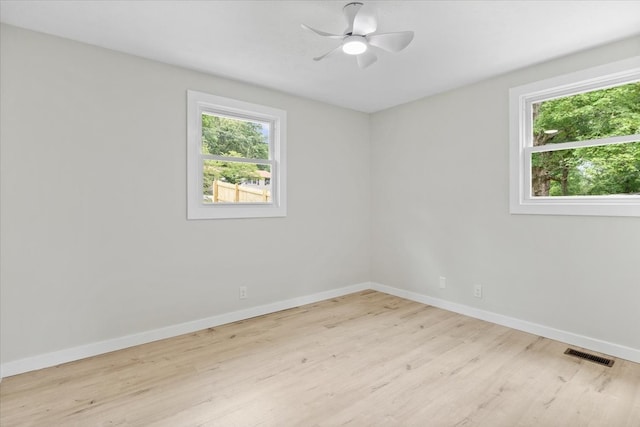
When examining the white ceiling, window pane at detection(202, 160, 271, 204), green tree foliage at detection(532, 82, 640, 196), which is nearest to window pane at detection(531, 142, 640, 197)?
green tree foliage at detection(532, 82, 640, 196)

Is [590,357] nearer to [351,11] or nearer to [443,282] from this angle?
[443,282]

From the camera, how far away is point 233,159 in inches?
140

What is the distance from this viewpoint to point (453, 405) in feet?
6.73

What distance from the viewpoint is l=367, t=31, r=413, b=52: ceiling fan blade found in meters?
2.19

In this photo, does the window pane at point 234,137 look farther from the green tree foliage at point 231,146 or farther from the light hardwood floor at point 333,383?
the light hardwood floor at point 333,383

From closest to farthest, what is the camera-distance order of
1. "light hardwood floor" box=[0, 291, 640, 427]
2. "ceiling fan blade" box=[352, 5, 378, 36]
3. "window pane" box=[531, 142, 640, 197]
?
"light hardwood floor" box=[0, 291, 640, 427]
"ceiling fan blade" box=[352, 5, 378, 36]
"window pane" box=[531, 142, 640, 197]

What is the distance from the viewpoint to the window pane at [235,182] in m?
3.43

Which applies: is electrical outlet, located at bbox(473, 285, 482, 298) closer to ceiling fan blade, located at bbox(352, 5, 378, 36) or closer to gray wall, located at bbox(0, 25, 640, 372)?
gray wall, located at bbox(0, 25, 640, 372)

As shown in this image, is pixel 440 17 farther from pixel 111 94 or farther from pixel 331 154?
pixel 111 94

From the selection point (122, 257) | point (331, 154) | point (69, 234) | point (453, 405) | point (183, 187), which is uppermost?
point (331, 154)

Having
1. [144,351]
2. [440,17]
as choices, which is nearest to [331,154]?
[440,17]

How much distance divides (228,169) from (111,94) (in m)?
1.22

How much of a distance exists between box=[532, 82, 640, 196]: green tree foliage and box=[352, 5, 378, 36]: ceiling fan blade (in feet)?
6.77

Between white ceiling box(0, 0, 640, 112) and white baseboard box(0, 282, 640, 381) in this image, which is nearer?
white ceiling box(0, 0, 640, 112)
